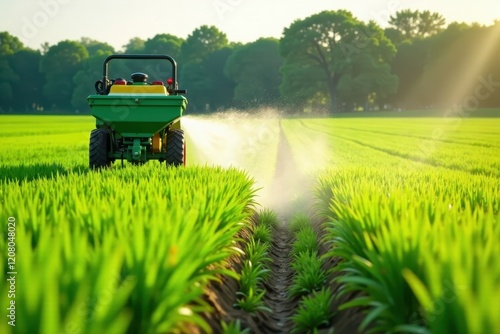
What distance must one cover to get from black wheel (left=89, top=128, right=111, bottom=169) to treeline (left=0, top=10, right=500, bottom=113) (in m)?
61.6

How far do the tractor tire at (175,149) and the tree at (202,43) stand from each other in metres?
90.1

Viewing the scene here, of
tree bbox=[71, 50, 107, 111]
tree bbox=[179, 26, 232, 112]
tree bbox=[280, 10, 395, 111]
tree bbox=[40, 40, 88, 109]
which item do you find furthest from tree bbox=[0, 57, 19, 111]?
tree bbox=[280, 10, 395, 111]

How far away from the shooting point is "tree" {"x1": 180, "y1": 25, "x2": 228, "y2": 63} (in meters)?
101

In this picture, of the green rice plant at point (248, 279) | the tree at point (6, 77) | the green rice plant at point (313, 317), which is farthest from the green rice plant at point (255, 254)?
the tree at point (6, 77)

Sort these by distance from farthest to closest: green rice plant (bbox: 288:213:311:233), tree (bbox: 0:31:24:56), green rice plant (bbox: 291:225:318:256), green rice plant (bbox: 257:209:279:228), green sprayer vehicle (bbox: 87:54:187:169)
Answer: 1. tree (bbox: 0:31:24:56)
2. green sprayer vehicle (bbox: 87:54:187:169)
3. green rice plant (bbox: 257:209:279:228)
4. green rice plant (bbox: 288:213:311:233)
5. green rice plant (bbox: 291:225:318:256)

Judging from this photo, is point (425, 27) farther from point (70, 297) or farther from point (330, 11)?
point (70, 297)

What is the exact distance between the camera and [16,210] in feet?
14.5

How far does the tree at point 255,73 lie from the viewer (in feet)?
275

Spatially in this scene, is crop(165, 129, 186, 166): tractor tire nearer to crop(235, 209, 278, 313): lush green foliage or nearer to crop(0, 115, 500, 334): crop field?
crop(0, 115, 500, 334): crop field

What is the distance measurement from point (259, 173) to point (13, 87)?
284ft

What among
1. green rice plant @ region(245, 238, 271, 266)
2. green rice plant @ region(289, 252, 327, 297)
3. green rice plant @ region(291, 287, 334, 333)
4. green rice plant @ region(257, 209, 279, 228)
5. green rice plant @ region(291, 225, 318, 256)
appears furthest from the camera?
green rice plant @ region(257, 209, 279, 228)

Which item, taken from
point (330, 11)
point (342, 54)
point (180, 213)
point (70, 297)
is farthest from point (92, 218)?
point (330, 11)

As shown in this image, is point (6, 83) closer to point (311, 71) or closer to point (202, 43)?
point (202, 43)

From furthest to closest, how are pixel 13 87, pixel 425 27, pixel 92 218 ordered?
pixel 425 27
pixel 13 87
pixel 92 218
